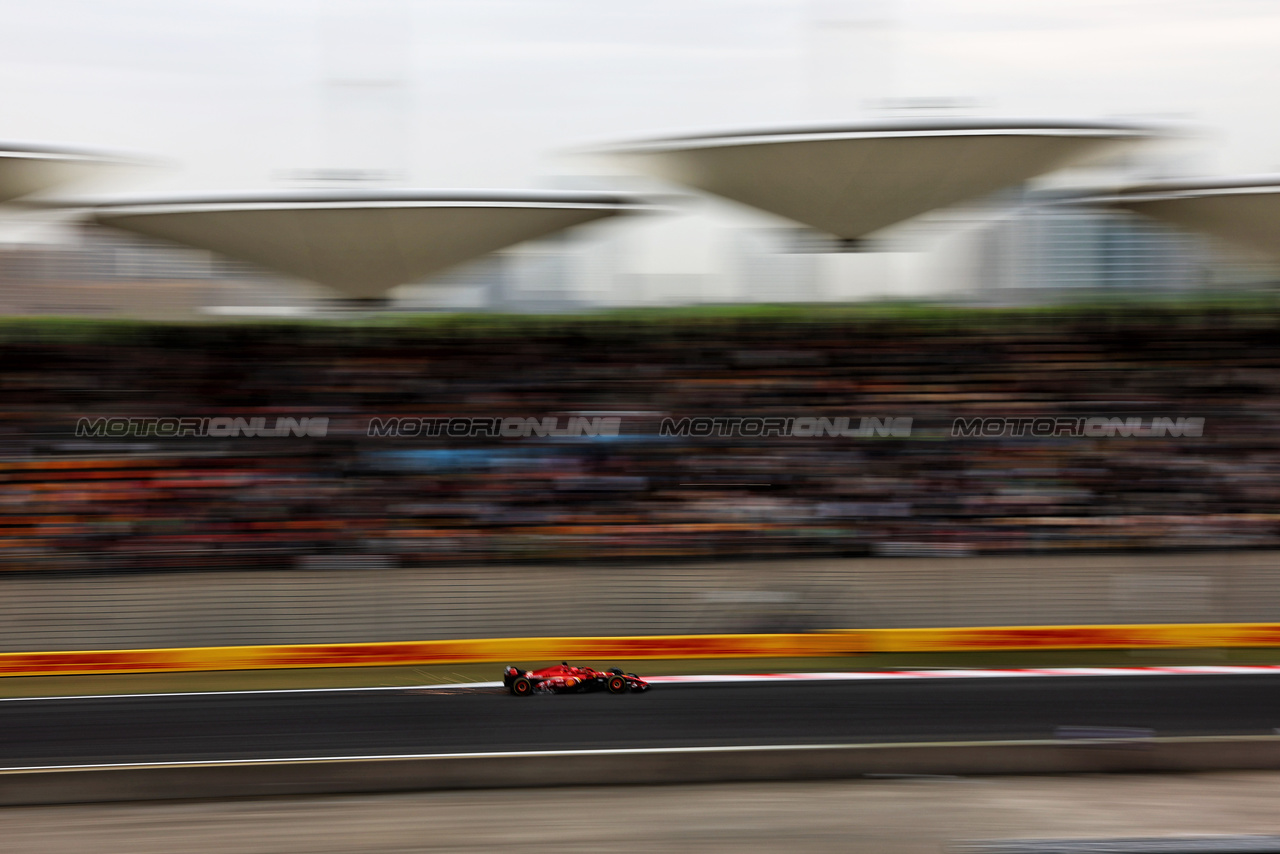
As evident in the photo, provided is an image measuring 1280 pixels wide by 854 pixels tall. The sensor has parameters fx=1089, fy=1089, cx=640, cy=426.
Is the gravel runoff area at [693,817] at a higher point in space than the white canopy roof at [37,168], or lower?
lower

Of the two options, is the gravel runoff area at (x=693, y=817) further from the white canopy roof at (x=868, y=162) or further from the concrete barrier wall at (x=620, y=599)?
the white canopy roof at (x=868, y=162)

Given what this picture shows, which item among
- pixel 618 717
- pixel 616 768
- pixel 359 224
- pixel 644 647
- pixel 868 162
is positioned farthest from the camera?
pixel 359 224

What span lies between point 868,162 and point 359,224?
5056mm

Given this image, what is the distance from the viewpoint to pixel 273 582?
33.8ft

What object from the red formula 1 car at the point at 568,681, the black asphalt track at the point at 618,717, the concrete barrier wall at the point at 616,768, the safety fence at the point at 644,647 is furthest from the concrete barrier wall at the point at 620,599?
the concrete barrier wall at the point at 616,768

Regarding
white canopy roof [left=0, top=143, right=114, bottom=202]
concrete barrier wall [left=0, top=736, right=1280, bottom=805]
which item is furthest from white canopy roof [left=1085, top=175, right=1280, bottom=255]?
white canopy roof [left=0, top=143, right=114, bottom=202]

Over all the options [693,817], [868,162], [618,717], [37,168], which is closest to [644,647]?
[618,717]

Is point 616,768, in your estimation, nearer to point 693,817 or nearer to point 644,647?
point 693,817

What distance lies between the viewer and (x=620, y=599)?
10.3m

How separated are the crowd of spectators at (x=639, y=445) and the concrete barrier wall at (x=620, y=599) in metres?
0.25

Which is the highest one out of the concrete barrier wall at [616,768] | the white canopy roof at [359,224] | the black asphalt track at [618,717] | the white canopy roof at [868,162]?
the white canopy roof at [868,162]

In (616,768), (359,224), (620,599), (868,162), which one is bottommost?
(616,768)

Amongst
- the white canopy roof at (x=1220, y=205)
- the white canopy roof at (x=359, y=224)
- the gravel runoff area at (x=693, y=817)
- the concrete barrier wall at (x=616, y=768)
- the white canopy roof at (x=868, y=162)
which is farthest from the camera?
the white canopy roof at (x=1220, y=205)

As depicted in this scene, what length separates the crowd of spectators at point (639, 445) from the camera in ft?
35.6
